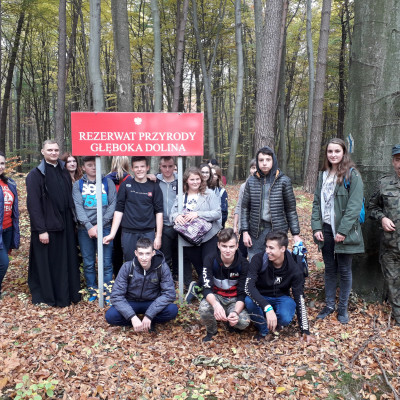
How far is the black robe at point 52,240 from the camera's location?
468cm

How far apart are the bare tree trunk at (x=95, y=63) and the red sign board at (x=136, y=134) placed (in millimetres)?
3786

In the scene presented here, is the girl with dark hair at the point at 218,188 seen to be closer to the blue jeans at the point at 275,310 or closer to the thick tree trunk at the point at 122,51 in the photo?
the blue jeans at the point at 275,310

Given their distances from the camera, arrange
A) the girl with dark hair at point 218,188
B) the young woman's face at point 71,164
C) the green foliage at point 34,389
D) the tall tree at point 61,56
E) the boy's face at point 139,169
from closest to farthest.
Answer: the green foliage at point 34,389
the boy's face at point 139,169
the young woman's face at point 71,164
the girl with dark hair at point 218,188
the tall tree at point 61,56

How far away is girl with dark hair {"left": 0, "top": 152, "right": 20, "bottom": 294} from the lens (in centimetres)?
478

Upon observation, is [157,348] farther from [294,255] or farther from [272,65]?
[272,65]

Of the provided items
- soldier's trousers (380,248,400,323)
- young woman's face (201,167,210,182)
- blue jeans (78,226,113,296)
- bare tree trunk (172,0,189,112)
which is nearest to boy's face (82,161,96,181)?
blue jeans (78,226,113,296)

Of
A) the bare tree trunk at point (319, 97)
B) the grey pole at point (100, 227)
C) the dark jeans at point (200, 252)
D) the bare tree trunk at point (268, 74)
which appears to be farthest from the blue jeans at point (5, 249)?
the bare tree trunk at point (319, 97)

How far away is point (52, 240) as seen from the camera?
15.9 feet

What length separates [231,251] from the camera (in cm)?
405

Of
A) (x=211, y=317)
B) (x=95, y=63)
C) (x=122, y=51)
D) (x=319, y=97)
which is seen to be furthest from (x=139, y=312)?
(x=319, y=97)

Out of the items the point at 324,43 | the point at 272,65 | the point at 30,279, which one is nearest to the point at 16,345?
the point at 30,279

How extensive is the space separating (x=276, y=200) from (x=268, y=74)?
355 cm

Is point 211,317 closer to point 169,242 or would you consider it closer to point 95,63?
point 169,242

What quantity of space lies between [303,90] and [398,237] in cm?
2481
